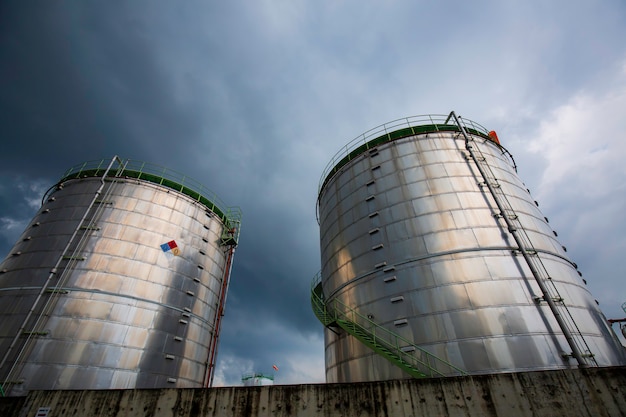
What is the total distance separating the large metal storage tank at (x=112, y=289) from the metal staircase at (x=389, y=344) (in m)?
8.11

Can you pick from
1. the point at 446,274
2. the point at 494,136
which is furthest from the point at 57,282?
the point at 494,136

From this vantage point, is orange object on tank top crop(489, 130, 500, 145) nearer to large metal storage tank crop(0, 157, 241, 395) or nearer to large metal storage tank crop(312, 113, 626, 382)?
large metal storage tank crop(312, 113, 626, 382)

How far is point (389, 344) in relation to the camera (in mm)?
11719

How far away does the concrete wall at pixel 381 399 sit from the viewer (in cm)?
612

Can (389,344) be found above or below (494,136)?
below

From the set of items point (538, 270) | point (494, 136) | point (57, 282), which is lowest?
point (538, 270)

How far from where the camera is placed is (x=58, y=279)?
1410cm

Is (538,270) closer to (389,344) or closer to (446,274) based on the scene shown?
(446,274)

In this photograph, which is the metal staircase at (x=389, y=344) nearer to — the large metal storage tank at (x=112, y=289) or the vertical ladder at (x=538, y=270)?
the vertical ladder at (x=538, y=270)

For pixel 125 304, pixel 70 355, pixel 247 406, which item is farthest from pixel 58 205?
pixel 247 406

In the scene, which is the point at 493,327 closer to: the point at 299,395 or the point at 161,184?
the point at 299,395

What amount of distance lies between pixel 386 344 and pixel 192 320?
11.4 metres

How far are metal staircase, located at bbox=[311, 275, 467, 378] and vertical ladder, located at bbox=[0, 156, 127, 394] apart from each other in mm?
12271

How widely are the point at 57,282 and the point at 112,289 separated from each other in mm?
2350
